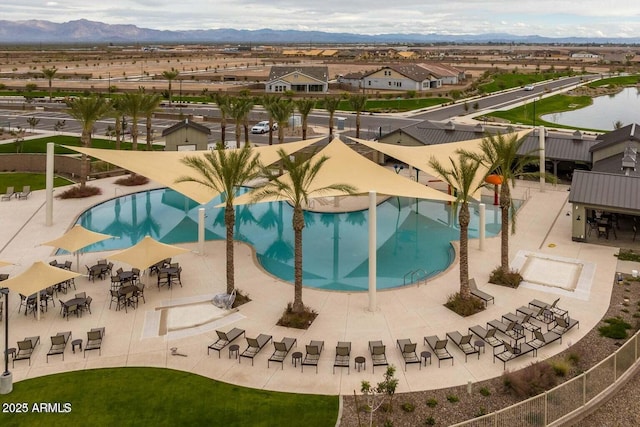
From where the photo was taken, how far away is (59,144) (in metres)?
57.1

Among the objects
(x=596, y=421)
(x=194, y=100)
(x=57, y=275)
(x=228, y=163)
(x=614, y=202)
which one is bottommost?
(x=596, y=421)

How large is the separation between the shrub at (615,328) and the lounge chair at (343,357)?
1000 centimetres

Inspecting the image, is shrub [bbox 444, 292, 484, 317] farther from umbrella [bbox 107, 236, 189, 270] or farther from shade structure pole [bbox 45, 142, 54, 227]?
shade structure pole [bbox 45, 142, 54, 227]

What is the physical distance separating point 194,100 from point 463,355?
88.6 meters

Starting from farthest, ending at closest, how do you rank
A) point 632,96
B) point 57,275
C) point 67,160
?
1. point 632,96
2. point 67,160
3. point 57,275

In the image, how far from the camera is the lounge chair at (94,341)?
62.0ft

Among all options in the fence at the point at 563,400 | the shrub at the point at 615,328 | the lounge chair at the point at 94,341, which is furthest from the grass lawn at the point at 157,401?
the shrub at the point at 615,328

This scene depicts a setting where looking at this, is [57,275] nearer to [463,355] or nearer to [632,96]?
[463,355]

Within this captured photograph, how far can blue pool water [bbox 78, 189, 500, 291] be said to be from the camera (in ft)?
93.0

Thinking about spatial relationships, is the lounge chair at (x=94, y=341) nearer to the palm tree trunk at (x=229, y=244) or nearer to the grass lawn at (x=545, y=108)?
the palm tree trunk at (x=229, y=244)

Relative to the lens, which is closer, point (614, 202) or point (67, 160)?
point (614, 202)

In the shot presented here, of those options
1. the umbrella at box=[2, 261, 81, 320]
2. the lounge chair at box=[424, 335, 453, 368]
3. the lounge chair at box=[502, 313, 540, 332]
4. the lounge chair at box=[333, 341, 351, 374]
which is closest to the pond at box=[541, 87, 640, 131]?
the lounge chair at box=[502, 313, 540, 332]

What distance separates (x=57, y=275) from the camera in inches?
841

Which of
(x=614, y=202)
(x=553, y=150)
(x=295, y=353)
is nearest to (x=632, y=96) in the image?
(x=553, y=150)
